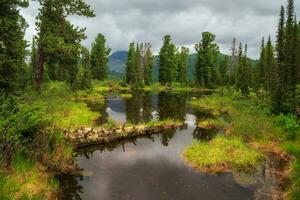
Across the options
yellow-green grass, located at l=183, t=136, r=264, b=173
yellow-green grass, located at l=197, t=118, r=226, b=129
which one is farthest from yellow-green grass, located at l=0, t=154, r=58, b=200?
yellow-green grass, located at l=197, t=118, r=226, b=129

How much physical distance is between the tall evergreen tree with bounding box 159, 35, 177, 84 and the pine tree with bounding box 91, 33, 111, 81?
16954 mm

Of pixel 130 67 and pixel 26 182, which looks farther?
pixel 130 67

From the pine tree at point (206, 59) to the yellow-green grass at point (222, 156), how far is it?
7269cm

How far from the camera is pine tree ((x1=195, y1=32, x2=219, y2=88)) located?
94.1 metres

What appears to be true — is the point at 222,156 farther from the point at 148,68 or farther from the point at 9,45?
the point at 148,68

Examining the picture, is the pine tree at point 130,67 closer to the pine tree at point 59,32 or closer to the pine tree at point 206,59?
the pine tree at point 206,59

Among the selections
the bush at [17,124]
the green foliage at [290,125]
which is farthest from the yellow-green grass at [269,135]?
the bush at [17,124]

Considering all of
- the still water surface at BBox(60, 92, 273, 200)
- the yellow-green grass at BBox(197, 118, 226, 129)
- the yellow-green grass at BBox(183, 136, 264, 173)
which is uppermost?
the yellow-green grass at BBox(197, 118, 226, 129)

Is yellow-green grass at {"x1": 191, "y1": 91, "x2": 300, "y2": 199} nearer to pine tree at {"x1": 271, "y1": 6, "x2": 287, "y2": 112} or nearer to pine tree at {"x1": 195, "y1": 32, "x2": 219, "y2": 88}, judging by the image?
pine tree at {"x1": 271, "y1": 6, "x2": 287, "y2": 112}

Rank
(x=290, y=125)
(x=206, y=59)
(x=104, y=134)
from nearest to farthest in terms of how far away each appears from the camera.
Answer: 1. (x=290, y=125)
2. (x=104, y=134)
3. (x=206, y=59)

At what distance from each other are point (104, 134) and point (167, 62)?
75111 mm

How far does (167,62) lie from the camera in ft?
322

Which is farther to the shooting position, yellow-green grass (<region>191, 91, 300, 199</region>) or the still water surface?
yellow-green grass (<region>191, 91, 300, 199</region>)

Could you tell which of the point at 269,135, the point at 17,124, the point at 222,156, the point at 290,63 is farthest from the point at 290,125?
the point at 17,124
